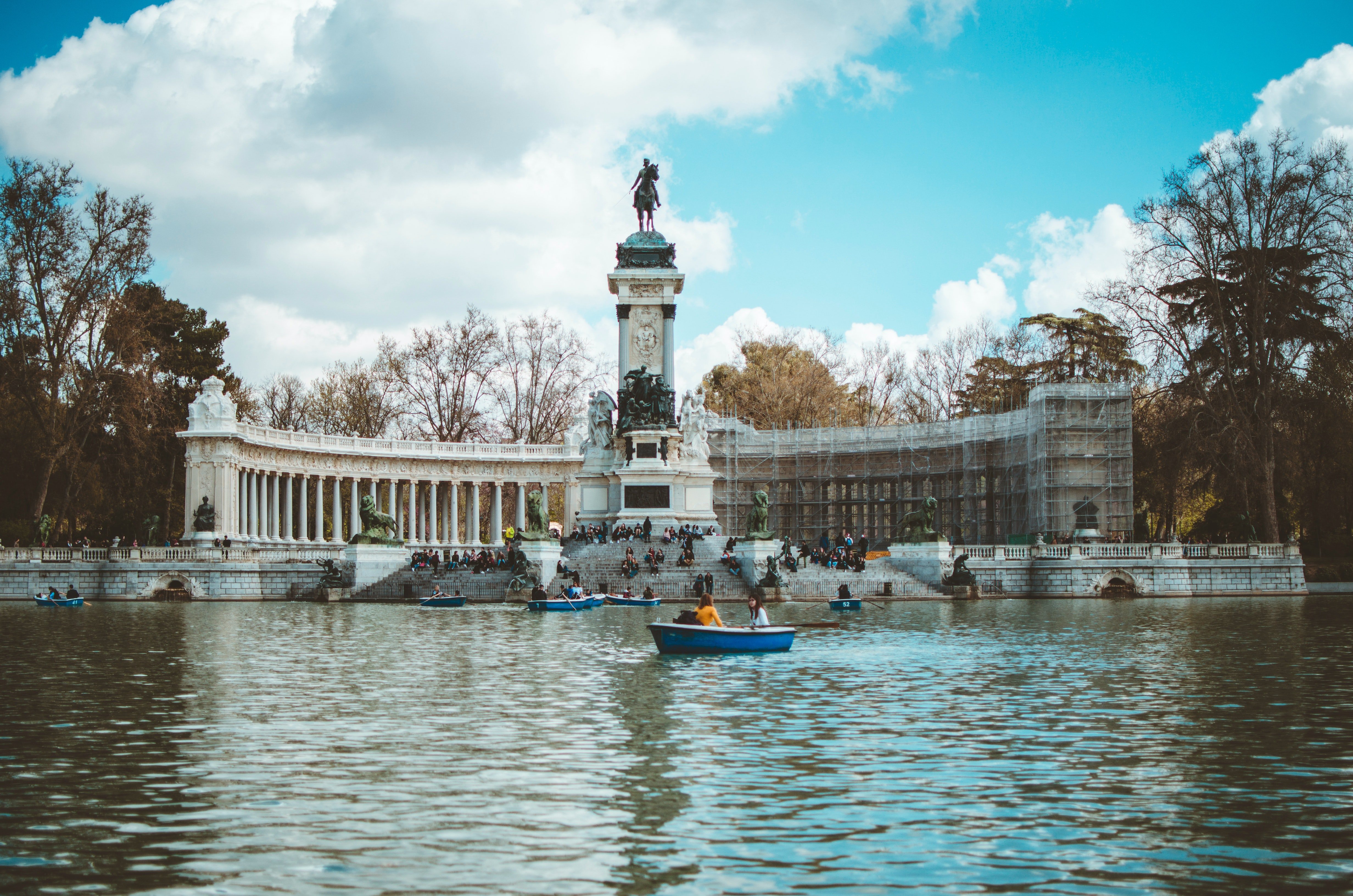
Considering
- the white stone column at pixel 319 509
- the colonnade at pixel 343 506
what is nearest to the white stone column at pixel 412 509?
the colonnade at pixel 343 506

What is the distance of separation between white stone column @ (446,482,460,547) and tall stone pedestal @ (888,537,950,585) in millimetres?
30865

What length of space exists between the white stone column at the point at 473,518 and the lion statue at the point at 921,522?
108ft

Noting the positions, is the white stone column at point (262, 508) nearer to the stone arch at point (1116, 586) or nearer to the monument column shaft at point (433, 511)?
the monument column shaft at point (433, 511)

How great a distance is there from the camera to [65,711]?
15383mm

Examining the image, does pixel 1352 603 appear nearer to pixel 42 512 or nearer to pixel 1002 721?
pixel 1002 721

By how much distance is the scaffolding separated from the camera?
5150cm

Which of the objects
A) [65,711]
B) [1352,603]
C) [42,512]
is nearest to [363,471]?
[42,512]

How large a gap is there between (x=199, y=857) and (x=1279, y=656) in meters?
18.9

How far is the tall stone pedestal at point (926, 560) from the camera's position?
44.0m

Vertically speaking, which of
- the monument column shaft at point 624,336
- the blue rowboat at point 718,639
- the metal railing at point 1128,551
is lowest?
the blue rowboat at point 718,639

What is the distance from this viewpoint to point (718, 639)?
853 inches

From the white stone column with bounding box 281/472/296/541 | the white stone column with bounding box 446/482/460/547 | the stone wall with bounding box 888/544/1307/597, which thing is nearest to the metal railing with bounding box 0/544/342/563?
the white stone column with bounding box 281/472/296/541

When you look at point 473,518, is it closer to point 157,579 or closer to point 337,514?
point 337,514

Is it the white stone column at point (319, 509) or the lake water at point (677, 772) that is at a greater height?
the white stone column at point (319, 509)
